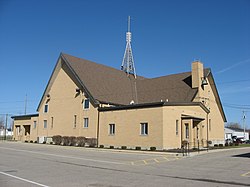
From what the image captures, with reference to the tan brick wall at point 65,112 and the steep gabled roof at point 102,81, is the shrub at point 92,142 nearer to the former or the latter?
the tan brick wall at point 65,112

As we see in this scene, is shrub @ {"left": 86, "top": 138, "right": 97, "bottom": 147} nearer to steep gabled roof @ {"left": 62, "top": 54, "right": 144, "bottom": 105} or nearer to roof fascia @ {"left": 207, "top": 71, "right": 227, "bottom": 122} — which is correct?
steep gabled roof @ {"left": 62, "top": 54, "right": 144, "bottom": 105}

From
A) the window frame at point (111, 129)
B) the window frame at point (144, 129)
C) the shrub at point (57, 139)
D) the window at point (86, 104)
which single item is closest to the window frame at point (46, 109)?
the shrub at point (57, 139)

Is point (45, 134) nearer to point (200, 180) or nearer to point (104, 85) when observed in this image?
point (104, 85)

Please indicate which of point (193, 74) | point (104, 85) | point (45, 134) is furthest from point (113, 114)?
point (45, 134)

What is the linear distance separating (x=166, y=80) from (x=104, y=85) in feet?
31.4

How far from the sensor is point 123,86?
4403cm

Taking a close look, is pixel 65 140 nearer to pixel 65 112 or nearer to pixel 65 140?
pixel 65 140

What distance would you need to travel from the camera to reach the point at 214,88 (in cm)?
4319

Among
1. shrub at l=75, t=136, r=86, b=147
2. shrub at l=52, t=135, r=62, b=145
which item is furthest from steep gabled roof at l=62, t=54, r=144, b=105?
shrub at l=52, t=135, r=62, b=145

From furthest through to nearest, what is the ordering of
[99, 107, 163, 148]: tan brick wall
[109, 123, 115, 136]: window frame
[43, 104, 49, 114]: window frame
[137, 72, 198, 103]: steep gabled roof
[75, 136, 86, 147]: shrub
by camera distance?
[43, 104, 49, 114]: window frame < [137, 72, 198, 103]: steep gabled roof < [75, 136, 86, 147]: shrub < [109, 123, 115, 136]: window frame < [99, 107, 163, 148]: tan brick wall

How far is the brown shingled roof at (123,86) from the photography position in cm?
3797

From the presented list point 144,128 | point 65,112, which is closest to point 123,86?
point 65,112

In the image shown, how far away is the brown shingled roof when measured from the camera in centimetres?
3797

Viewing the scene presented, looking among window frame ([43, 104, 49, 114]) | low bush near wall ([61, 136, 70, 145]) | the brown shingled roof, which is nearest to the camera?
the brown shingled roof
